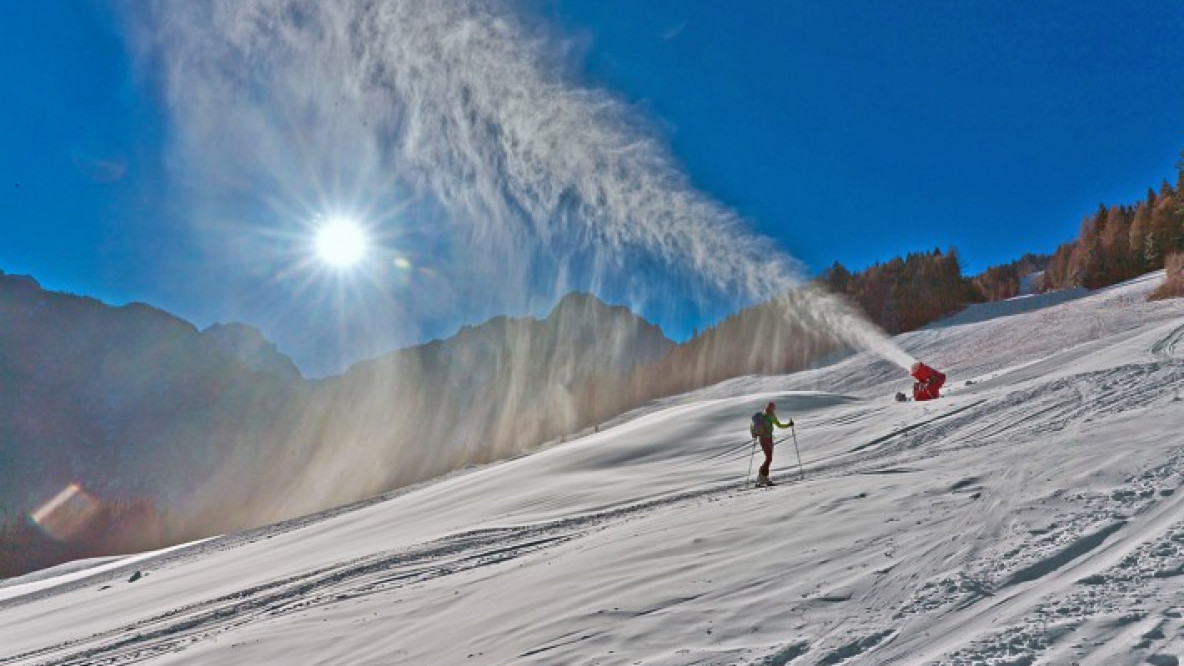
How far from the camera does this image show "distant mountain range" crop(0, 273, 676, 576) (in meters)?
77.0

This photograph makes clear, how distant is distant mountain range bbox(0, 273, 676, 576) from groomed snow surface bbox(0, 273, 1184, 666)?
43.4m

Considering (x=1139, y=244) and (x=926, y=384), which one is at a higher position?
(x=1139, y=244)

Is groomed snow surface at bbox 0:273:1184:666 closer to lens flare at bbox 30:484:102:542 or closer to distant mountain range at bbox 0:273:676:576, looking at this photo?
distant mountain range at bbox 0:273:676:576

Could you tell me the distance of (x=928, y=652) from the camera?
451 cm

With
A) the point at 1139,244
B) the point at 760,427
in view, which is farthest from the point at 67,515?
the point at 1139,244

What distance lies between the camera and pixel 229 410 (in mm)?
159750

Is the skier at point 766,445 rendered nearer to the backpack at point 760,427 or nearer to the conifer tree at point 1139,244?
the backpack at point 760,427

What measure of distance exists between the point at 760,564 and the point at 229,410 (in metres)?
179

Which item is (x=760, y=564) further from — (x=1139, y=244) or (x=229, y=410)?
(x=229, y=410)

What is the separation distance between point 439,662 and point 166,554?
21360 millimetres

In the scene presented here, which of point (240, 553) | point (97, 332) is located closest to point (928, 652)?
point (240, 553)

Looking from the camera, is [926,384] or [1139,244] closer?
[926,384]

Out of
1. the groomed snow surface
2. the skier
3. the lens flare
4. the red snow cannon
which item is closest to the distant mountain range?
the lens flare

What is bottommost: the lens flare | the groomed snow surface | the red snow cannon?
the groomed snow surface
